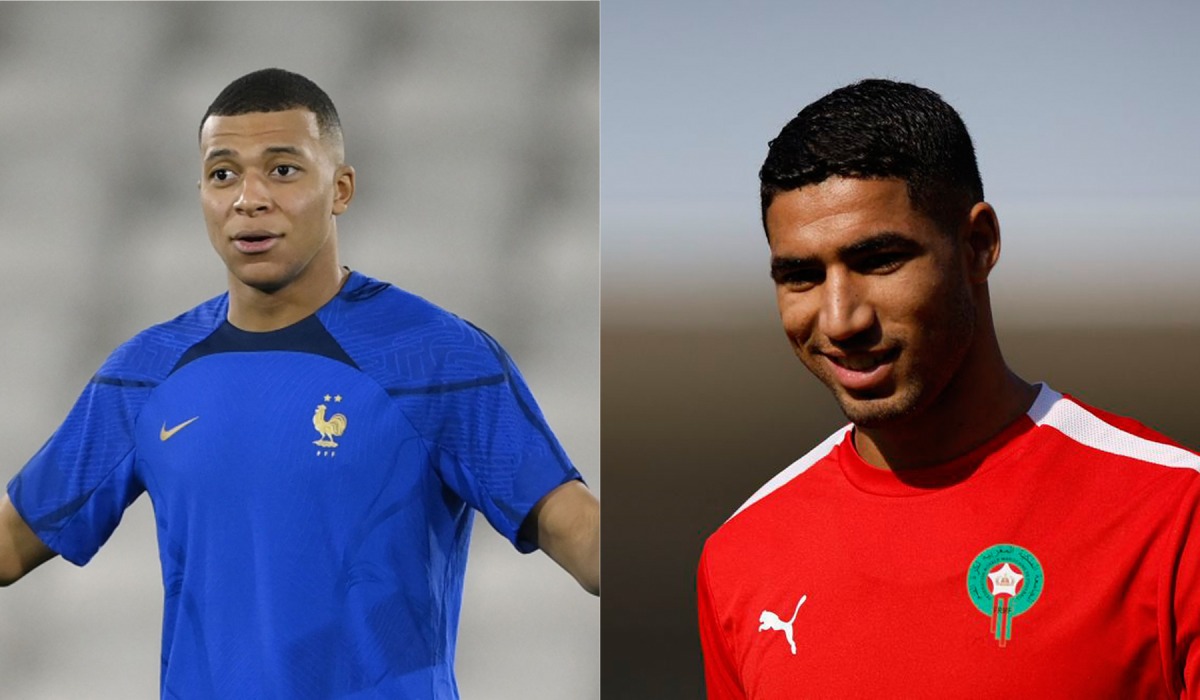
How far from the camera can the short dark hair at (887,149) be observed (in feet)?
4.10

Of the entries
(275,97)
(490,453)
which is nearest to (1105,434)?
(490,453)

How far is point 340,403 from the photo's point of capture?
1.97 metres

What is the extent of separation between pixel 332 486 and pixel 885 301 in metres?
0.96

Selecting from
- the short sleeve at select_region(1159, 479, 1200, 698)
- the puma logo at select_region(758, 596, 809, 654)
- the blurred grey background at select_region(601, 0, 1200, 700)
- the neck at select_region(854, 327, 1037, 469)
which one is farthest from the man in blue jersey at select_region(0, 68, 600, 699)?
the short sleeve at select_region(1159, 479, 1200, 698)

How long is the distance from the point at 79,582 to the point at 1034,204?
1.58 meters

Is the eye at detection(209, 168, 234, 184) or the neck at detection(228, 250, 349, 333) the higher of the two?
the eye at detection(209, 168, 234, 184)

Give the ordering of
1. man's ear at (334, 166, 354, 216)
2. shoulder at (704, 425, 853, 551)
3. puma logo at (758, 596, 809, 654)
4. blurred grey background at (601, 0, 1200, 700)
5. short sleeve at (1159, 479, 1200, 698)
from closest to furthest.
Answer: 1. short sleeve at (1159, 479, 1200, 698)
2. puma logo at (758, 596, 809, 654)
3. shoulder at (704, 425, 853, 551)
4. blurred grey background at (601, 0, 1200, 700)
5. man's ear at (334, 166, 354, 216)

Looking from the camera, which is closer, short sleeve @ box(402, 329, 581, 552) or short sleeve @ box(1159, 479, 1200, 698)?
short sleeve @ box(1159, 479, 1200, 698)

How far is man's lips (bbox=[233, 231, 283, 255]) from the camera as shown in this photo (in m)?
2.04

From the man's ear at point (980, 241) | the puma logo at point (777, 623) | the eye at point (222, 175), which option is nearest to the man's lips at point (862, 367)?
the man's ear at point (980, 241)

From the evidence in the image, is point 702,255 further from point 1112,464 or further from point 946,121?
point 1112,464

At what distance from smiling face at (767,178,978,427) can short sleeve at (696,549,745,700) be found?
0.30 meters

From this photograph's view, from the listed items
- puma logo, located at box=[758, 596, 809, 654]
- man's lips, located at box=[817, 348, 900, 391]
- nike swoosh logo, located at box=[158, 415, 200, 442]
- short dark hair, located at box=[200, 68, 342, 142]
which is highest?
short dark hair, located at box=[200, 68, 342, 142]

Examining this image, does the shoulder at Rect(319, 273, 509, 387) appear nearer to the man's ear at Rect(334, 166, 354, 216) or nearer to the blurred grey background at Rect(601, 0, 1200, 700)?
the man's ear at Rect(334, 166, 354, 216)
